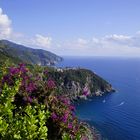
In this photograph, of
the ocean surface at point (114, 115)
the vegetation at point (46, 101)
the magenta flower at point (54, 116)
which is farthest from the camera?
the ocean surface at point (114, 115)

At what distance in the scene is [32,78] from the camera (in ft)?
77.1

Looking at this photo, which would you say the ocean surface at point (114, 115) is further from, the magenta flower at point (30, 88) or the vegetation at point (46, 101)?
the magenta flower at point (30, 88)

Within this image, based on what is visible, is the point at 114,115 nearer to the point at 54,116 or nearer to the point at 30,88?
the point at 30,88

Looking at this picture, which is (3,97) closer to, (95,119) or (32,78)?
(32,78)

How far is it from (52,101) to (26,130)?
1061 centimetres

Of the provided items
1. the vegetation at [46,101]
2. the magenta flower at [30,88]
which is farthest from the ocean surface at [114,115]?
the magenta flower at [30,88]

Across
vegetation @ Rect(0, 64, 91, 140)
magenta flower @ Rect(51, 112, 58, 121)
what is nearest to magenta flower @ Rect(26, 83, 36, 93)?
vegetation @ Rect(0, 64, 91, 140)

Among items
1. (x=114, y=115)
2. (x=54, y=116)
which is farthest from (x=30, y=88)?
(x=114, y=115)

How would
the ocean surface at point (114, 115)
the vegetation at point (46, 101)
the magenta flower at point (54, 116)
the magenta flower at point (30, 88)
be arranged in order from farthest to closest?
the ocean surface at point (114, 115) < the magenta flower at point (30, 88) < the magenta flower at point (54, 116) < the vegetation at point (46, 101)

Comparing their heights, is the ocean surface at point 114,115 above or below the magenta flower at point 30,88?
below

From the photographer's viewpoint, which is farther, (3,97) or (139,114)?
(139,114)

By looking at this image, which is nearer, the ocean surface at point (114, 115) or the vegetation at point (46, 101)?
the vegetation at point (46, 101)

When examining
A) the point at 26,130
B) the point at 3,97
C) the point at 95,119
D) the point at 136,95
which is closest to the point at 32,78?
the point at 3,97

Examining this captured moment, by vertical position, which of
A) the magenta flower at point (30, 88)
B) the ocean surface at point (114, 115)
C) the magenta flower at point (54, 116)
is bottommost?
the ocean surface at point (114, 115)
